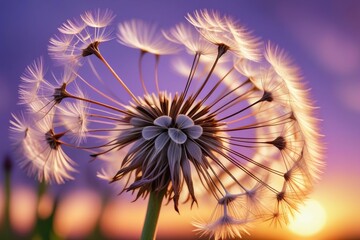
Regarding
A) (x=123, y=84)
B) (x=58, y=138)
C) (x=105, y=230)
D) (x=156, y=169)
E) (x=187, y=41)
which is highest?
(x=187, y=41)

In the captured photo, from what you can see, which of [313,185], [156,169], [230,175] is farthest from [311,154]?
[156,169]

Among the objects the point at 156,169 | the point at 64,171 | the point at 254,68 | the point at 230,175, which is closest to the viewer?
the point at 156,169

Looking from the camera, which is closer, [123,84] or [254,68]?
[123,84]

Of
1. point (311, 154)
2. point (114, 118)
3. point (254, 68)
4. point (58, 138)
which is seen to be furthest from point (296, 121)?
point (58, 138)

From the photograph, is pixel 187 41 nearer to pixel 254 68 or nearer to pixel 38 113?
pixel 254 68

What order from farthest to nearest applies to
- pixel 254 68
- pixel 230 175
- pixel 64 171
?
pixel 254 68 → pixel 64 171 → pixel 230 175

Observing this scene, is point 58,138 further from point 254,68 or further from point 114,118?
point 254,68

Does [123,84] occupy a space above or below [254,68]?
below
